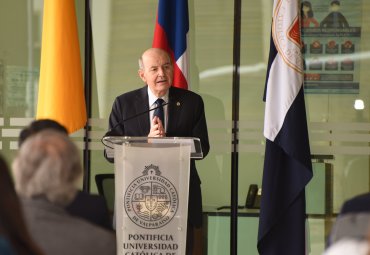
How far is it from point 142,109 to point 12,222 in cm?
387

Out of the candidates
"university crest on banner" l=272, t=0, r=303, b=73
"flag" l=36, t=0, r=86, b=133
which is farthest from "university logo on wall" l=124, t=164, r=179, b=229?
"university crest on banner" l=272, t=0, r=303, b=73

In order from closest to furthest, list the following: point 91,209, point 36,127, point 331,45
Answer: point 91,209, point 36,127, point 331,45

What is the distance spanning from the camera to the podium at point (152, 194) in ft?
19.5

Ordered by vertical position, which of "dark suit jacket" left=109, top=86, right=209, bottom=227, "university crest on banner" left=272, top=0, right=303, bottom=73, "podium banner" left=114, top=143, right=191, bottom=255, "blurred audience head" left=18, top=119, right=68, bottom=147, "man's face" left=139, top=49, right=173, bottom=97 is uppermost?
"university crest on banner" left=272, top=0, right=303, bottom=73

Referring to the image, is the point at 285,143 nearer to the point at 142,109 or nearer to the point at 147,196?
the point at 142,109

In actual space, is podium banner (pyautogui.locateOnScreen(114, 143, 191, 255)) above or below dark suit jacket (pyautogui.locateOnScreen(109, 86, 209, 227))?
below

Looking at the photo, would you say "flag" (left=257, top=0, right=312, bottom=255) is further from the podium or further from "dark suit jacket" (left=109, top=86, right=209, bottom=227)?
the podium

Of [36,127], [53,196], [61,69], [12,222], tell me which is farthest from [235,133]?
[12,222]

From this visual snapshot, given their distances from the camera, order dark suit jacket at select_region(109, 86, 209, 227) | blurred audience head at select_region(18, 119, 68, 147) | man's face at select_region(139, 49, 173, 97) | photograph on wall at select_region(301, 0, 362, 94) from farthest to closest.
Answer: photograph on wall at select_region(301, 0, 362, 94), dark suit jacket at select_region(109, 86, 209, 227), man's face at select_region(139, 49, 173, 97), blurred audience head at select_region(18, 119, 68, 147)

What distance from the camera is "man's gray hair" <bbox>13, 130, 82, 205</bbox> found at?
11.6 ft

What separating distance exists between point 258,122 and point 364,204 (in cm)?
476

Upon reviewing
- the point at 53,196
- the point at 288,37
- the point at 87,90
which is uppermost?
the point at 288,37

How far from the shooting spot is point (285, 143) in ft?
25.6

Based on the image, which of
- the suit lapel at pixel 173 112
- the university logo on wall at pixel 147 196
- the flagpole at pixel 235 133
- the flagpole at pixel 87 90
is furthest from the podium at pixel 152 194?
the flagpole at pixel 87 90
